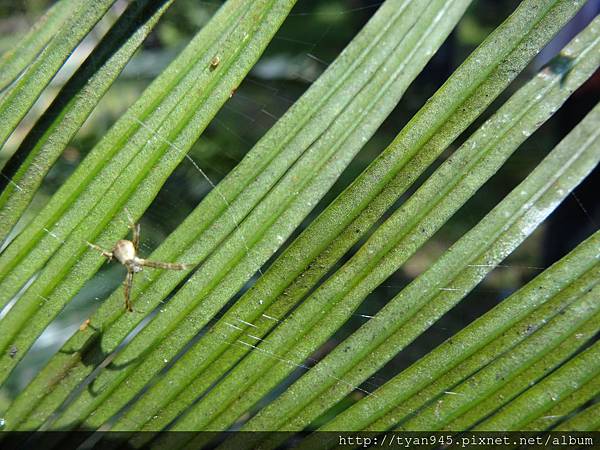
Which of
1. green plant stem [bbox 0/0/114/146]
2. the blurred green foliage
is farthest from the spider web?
green plant stem [bbox 0/0/114/146]

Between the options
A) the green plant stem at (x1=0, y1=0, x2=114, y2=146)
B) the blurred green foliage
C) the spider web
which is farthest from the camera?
the blurred green foliage

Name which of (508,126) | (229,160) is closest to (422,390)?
(508,126)

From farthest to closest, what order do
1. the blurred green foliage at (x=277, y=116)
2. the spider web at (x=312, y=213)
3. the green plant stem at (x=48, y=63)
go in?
the blurred green foliage at (x=277, y=116) → the spider web at (x=312, y=213) → the green plant stem at (x=48, y=63)

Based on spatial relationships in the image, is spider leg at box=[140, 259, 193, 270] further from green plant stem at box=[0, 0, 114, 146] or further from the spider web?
green plant stem at box=[0, 0, 114, 146]

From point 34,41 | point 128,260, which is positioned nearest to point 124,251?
point 128,260

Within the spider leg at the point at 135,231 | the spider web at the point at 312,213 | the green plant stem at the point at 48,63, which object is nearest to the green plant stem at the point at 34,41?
the green plant stem at the point at 48,63

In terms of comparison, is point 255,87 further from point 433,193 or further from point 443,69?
point 433,193

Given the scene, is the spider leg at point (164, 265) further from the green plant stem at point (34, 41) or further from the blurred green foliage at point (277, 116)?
the green plant stem at point (34, 41)

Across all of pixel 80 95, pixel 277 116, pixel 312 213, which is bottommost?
pixel 80 95

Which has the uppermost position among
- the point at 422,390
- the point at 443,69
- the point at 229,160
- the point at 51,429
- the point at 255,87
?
the point at 443,69

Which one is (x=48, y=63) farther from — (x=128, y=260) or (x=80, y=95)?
(x=128, y=260)

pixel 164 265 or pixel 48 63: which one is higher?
pixel 48 63
